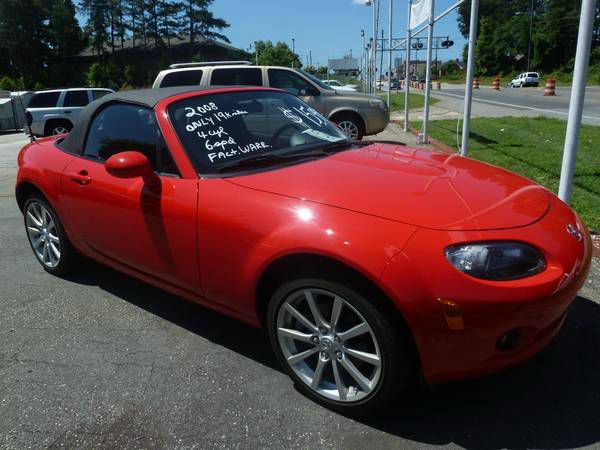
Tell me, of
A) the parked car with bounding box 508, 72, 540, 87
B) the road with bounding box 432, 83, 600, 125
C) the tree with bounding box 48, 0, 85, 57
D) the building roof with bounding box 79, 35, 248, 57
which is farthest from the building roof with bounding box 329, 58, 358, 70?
the road with bounding box 432, 83, 600, 125

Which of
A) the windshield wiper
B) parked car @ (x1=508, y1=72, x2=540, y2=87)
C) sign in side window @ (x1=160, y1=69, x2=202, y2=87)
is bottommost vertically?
parked car @ (x1=508, y1=72, x2=540, y2=87)

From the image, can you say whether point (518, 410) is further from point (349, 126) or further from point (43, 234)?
point (349, 126)

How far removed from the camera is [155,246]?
9.74 feet

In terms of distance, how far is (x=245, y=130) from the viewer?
3150 mm

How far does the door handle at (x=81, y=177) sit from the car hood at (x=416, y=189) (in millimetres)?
1247

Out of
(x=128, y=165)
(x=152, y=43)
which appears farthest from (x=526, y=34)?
(x=128, y=165)

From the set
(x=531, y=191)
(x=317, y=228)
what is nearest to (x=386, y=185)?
(x=317, y=228)

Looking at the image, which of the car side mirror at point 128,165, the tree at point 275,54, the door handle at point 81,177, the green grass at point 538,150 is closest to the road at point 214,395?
the door handle at point 81,177

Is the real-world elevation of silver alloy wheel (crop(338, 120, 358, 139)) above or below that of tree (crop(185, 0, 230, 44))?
below

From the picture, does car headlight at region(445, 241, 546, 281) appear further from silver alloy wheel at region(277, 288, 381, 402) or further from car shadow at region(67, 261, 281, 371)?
car shadow at region(67, 261, 281, 371)

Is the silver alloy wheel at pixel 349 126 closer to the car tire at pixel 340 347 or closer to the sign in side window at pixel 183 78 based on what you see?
the sign in side window at pixel 183 78

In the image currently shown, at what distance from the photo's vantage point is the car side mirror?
2.75m

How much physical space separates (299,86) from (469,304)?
9.11 meters

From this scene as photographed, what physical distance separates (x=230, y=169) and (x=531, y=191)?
164 cm
